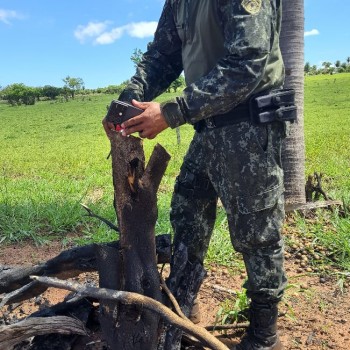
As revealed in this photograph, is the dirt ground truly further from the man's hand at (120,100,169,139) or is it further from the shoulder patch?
the shoulder patch

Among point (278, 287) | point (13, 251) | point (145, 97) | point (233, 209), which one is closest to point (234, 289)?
point (278, 287)

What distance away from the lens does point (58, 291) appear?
10.8ft

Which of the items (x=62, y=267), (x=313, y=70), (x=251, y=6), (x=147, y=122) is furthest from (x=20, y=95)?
(x=251, y=6)

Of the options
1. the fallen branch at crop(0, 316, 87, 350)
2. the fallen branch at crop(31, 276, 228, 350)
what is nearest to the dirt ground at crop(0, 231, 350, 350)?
the fallen branch at crop(31, 276, 228, 350)

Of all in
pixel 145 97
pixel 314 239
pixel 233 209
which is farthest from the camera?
pixel 314 239

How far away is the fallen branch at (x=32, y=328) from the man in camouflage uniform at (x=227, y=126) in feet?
1.99

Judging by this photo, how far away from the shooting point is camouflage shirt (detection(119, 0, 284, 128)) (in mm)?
1842

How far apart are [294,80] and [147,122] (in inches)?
112

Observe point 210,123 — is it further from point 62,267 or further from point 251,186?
point 62,267

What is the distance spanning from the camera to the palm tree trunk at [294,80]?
4246mm

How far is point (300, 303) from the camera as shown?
10.2ft

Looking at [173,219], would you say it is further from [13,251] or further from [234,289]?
[13,251]

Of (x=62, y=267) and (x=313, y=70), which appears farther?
(x=313, y=70)

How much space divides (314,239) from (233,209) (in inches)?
79.6
